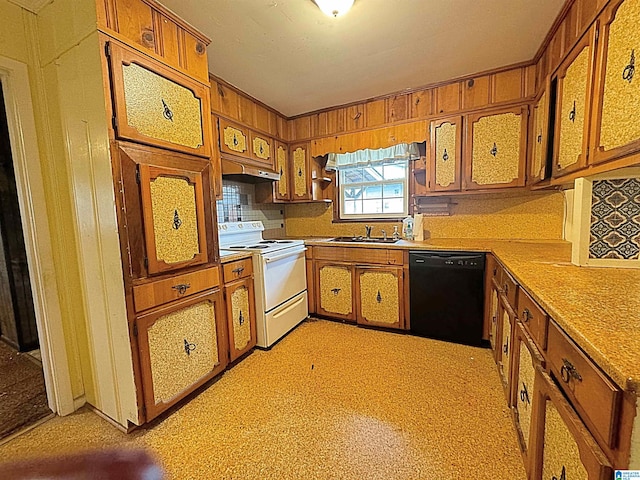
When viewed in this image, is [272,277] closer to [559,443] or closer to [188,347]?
[188,347]

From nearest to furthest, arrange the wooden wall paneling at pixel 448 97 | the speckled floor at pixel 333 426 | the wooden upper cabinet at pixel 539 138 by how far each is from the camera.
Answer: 1. the speckled floor at pixel 333 426
2. the wooden upper cabinet at pixel 539 138
3. the wooden wall paneling at pixel 448 97

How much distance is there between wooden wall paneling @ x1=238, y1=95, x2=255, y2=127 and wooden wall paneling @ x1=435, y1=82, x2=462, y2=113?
1.85 meters

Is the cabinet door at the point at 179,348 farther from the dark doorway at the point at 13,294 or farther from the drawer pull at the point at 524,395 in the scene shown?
the drawer pull at the point at 524,395

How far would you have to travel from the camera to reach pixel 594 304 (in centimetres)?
96

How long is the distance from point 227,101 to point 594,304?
9.46 ft

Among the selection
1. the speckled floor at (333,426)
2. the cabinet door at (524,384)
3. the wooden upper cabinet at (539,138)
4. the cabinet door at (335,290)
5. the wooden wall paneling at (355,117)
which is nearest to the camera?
the cabinet door at (524,384)

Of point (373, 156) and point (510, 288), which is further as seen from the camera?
point (373, 156)

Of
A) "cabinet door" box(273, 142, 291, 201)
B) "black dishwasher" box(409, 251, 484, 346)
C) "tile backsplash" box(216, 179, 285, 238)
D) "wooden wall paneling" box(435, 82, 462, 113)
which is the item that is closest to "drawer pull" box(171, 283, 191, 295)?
"tile backsplash" box(216, 179, 285, 238)

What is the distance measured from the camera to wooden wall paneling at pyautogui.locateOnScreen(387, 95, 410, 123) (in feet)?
9.41

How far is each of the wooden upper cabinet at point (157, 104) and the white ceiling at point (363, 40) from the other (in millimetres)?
408

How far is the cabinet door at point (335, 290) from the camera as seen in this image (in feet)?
9.78

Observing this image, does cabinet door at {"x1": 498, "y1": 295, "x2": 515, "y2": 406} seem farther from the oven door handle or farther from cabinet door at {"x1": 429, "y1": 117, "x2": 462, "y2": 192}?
the oven door handle

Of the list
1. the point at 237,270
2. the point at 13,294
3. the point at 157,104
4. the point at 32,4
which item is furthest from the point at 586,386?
the point at 13,294

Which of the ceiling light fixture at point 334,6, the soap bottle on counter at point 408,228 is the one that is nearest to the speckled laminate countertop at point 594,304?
the soap bottle on counter at point 408,228
